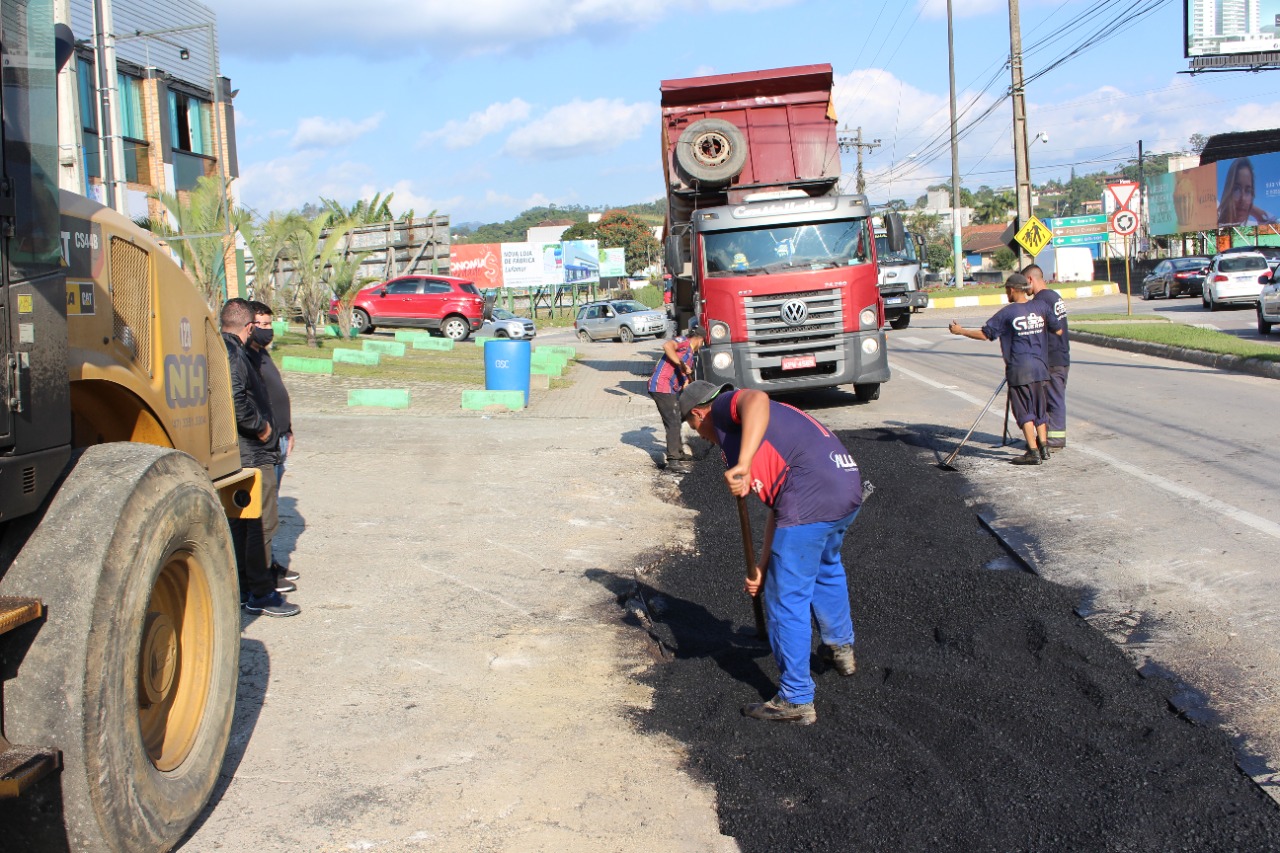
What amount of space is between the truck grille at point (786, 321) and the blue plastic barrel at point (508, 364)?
4212 mm

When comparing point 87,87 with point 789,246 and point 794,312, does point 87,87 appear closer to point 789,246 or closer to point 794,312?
point 794,312

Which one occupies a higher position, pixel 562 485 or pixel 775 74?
pixel 775 74

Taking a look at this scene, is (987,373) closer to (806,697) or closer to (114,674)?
(806,697)

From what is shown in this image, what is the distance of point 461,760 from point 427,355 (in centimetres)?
2400

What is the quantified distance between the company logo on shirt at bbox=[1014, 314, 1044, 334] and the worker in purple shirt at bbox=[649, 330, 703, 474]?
3.39m

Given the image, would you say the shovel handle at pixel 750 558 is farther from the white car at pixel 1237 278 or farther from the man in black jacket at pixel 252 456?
the white car at pixel 1237 278

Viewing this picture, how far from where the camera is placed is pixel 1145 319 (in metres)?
28.1

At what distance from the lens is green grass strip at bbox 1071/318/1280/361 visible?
18.0 meters

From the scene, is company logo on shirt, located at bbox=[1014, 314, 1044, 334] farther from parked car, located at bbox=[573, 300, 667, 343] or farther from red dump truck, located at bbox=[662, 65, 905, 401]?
parked car, located at bbox=[573, 300, 667, 343]

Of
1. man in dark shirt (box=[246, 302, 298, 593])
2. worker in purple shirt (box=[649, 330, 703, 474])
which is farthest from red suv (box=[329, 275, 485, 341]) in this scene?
man in dark shirt (box=[246, 302, 298, 593])

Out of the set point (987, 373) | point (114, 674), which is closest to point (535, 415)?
point (987, 373)

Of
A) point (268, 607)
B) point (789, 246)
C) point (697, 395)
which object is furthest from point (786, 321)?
point (697, 395)

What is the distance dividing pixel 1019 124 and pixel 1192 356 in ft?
30.6

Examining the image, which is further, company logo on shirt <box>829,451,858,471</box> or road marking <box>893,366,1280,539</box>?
road marking <box>893,366,1280,539</box>
